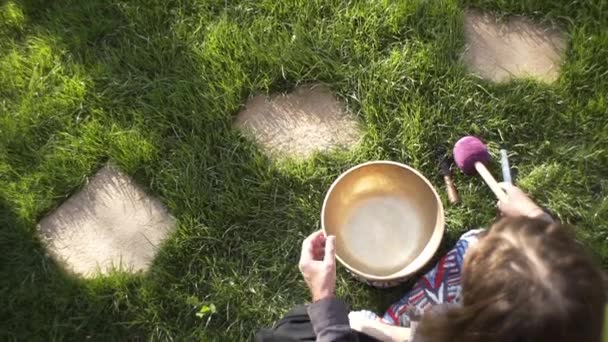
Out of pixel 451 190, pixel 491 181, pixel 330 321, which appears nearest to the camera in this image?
pixel 330 321

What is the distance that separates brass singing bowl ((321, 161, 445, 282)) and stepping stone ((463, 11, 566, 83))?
464mm

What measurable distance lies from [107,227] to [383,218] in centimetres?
88

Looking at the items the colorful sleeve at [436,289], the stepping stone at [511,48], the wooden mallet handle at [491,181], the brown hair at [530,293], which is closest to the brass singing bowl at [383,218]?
the colorful sleeve at [436,289]

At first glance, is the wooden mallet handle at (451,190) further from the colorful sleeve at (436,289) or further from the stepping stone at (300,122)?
the stepping stone at (300,122)

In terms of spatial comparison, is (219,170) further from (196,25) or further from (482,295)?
(482,295)

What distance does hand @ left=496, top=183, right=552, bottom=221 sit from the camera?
5.57 feet

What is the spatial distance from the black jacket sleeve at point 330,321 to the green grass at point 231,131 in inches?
11.9

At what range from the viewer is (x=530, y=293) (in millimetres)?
1149

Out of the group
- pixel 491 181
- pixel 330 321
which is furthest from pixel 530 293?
pixel 491 181

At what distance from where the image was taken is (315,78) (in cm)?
209

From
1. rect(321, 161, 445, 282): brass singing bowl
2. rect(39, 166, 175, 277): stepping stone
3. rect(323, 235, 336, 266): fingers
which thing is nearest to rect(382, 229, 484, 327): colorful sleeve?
rect(321, 161, 445, 282): brass singing bowl

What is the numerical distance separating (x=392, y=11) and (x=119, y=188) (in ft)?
3.46

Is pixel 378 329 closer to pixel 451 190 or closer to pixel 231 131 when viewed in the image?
pixel 451 190

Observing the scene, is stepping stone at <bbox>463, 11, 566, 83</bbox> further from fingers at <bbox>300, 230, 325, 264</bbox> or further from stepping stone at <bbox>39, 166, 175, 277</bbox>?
stepping stone at <bbox>39, 166, 175, 277</bbox>
